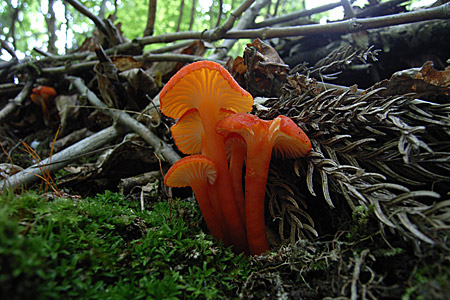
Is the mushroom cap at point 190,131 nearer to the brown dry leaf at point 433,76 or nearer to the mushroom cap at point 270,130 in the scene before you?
the mushroom cap at point 270,130

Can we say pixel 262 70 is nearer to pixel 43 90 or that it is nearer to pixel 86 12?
pixel 86 12

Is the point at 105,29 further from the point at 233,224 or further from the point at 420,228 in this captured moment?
the point at 420,228

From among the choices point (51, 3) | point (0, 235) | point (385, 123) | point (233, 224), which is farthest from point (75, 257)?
point (51, 3)

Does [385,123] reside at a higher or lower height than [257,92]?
lower

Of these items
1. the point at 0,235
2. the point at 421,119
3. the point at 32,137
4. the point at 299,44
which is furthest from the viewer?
the point at 32,137

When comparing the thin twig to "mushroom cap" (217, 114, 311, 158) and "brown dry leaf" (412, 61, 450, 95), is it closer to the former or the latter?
"mushroom cap" (217, 114, 311, 158)

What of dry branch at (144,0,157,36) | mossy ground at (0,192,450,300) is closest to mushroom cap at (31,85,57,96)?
dry branch at (144,0,157,36)

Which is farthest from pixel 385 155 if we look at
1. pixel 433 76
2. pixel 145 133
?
pixel 145 133
